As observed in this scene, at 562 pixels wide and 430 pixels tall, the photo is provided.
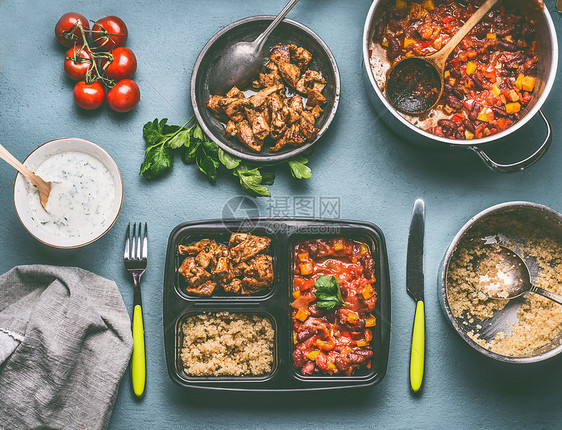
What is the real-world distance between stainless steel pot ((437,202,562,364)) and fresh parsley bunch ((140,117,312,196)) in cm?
92

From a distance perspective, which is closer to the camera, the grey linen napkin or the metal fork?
the grey linen napkin

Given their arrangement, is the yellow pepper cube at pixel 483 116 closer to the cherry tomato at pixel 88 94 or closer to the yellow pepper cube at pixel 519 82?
the yellow pepper cube at pixel 519 82

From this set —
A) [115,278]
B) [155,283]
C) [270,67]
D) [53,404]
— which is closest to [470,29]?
[270,67]

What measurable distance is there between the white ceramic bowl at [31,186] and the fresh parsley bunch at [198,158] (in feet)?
0.73

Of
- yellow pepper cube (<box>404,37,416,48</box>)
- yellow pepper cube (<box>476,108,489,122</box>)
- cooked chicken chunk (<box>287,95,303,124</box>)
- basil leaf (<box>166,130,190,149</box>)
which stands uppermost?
yellow pepper cube (<box>404,37,416,48</box>)

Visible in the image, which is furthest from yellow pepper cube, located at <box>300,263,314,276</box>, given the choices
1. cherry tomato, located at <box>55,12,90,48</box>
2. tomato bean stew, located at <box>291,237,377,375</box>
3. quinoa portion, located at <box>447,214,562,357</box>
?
cherry tomato, located at <box>55,12,90,48</box>

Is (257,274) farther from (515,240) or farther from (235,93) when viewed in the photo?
(515,240)

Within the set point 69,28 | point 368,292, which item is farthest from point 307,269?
point 69,28

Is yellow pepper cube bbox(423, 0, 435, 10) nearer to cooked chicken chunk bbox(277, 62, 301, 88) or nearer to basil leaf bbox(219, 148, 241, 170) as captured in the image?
cooked chicken chunk bbox(277, 62, 301, 88)

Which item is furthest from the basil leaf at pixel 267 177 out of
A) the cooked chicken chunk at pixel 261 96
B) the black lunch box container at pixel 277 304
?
the cooked chicken chunk at pixel 261 96

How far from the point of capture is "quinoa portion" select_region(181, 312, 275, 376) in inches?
105

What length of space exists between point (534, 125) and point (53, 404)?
326 centimetres

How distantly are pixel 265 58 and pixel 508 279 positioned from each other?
193 cm

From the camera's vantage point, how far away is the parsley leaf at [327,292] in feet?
8.37
